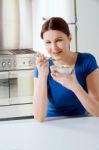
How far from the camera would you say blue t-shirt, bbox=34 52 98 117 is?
1.40 meters

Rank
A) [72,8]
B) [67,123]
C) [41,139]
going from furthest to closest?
[72,8] → [67,123] → [41,139]

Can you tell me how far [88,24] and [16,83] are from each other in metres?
0.85

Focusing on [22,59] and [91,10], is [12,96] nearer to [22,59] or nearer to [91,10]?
[22,59]

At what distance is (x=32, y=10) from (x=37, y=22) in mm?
163

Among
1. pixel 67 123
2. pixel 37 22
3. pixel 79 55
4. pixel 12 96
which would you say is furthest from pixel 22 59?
pixel 67 123

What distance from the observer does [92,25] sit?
2691mm

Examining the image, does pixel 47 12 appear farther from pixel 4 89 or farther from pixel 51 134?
pixel 51 134

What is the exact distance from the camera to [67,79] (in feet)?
4.22

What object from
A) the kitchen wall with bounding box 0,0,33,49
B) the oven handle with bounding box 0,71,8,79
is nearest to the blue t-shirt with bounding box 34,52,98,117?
the oven handle with bounding box 0,71,8,79

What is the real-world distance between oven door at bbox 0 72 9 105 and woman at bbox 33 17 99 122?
1.24 meters

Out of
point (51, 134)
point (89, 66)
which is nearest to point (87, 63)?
point (89, 66)

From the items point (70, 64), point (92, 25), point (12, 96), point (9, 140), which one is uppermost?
point (92, 25)

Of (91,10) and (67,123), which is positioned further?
(91,10)

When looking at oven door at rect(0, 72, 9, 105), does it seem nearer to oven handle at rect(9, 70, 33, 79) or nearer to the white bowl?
oven handle at rect(9, 70, 33, 79)
